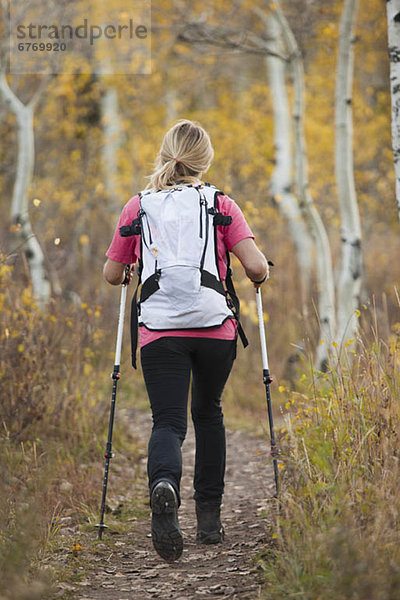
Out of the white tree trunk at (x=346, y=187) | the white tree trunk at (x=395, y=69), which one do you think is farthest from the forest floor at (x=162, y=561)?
the white tree trunk at (x=346, y=187)

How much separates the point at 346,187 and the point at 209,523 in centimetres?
397

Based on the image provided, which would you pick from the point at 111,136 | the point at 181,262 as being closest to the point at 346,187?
the point at 181,262

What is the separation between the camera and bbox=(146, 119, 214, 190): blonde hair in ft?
13.0

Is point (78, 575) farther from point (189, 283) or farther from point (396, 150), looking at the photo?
point (396, 150)

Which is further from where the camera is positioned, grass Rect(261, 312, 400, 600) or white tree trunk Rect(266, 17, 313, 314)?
white tree trunk Rect(266, 17, 313, 314)

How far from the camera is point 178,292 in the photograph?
371 cm

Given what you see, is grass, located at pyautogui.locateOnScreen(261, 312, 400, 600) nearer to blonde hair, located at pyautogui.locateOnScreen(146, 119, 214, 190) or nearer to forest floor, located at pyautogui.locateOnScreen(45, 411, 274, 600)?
forest floor, located at pyautogui.locateOnScreen(45, 411, 274, 600)

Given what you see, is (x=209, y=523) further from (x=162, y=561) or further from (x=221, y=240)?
(x=221, y=240)

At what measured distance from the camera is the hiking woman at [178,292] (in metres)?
3.71

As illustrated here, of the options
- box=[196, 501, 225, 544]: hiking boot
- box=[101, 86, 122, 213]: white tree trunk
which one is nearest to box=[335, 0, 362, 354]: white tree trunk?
box=[196, 501, 225, 544]: hiking boot

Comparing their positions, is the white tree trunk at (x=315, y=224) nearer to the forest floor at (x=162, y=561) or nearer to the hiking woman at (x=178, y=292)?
the forest floor at (x=162, y=561)

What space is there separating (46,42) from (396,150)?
22.9 feet

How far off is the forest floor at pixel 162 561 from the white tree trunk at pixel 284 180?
4.54 metres

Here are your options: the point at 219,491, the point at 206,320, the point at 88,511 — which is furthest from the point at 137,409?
the point at 206,320
